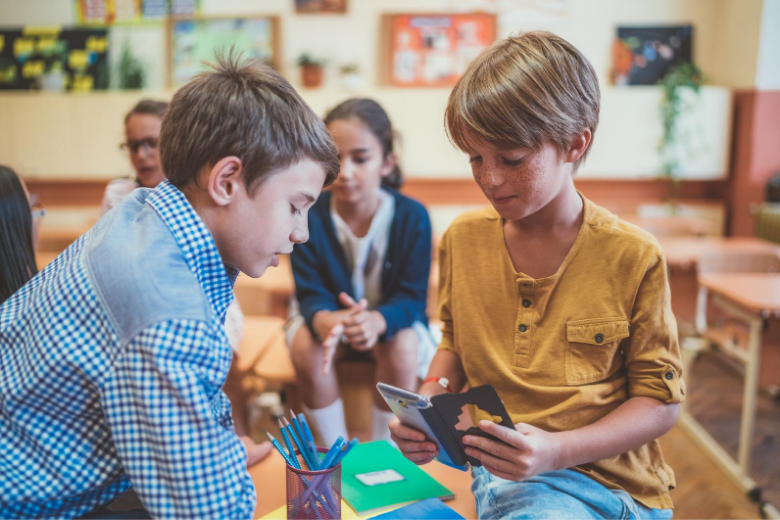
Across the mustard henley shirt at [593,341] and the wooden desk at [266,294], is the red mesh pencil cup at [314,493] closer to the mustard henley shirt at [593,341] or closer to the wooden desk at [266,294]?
the mustard henley shirt at [593,341]

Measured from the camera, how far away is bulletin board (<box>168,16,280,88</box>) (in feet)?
16.0

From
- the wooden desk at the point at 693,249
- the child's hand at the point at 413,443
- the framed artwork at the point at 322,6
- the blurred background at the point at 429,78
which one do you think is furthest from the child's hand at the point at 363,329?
the framed artwork at the point at 322,6

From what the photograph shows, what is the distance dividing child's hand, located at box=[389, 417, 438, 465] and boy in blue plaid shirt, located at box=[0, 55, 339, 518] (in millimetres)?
322

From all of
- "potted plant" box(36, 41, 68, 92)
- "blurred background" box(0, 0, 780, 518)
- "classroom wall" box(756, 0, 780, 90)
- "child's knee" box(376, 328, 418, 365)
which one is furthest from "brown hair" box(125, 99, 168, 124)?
"classroom wall" box(756, 0, 780, 90)

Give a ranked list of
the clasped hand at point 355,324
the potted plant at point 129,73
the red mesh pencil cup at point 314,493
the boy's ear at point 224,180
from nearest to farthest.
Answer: the boy's ear at point 224,180 → the red mesh pencil cup at point 314,493 → the clasped hand at point 355,324 → the potted plant at point 129,73

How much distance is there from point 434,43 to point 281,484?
4258mm

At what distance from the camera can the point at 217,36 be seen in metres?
4.89

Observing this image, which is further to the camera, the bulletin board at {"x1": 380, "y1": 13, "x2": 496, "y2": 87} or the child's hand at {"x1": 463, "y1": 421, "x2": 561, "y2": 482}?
Answer: the bulletin board at {"x1": 380, "y1": 13, "x2": 496, "y2": 87}

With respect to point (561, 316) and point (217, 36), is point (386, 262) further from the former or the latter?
point (217, 36)

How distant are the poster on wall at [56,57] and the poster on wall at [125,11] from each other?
4.5 inches

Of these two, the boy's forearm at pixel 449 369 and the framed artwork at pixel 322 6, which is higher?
the framed artwork at pixel 322 6

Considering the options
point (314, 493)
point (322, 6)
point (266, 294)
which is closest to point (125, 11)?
point (322, 6)

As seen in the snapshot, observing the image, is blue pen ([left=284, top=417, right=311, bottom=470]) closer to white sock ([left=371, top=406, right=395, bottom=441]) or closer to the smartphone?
the smartphone

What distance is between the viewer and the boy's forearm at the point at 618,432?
100 cm
